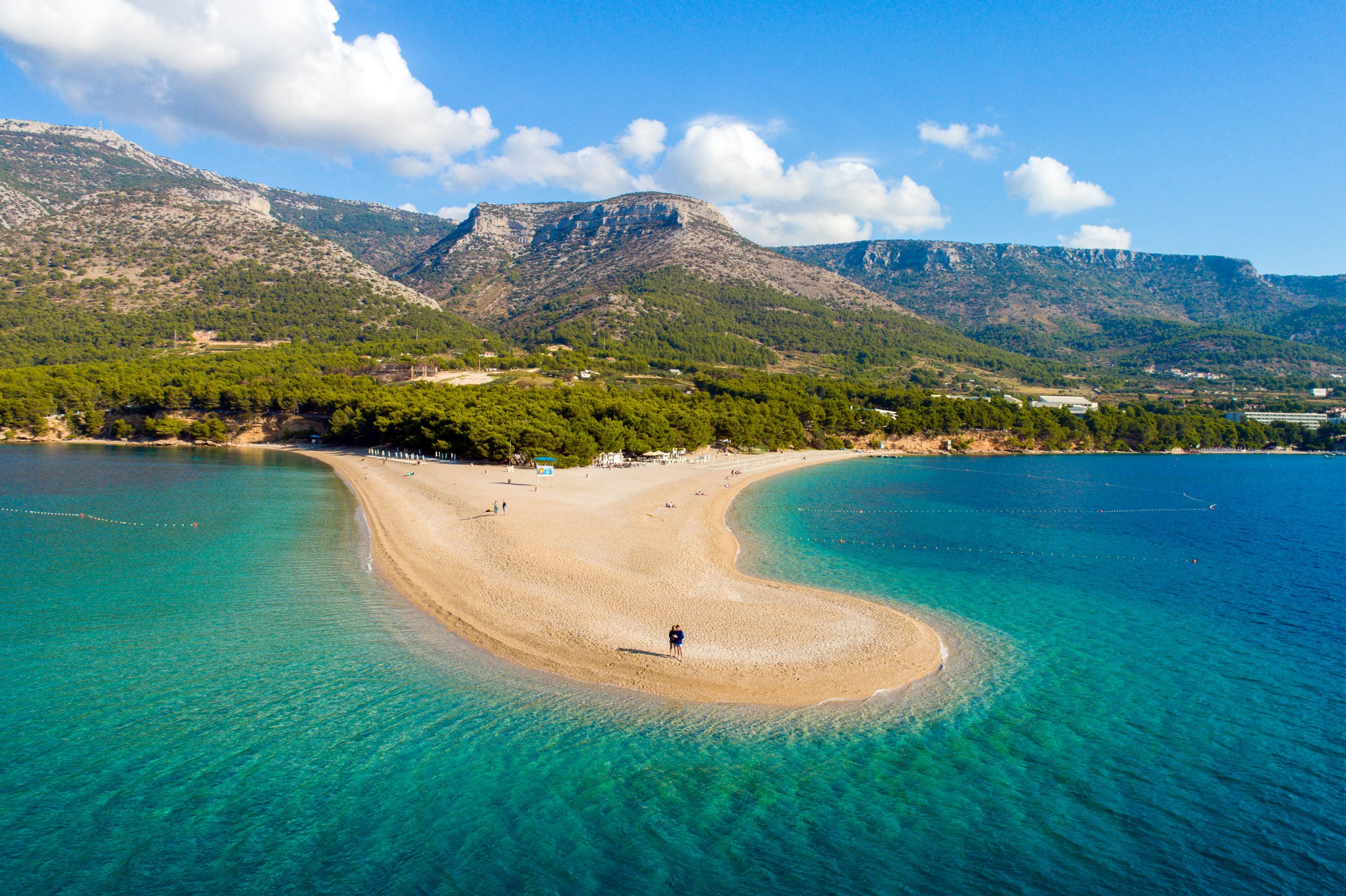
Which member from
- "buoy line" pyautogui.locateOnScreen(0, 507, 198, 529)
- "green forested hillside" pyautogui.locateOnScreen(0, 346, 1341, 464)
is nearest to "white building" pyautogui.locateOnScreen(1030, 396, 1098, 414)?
"green forested hillside" pyautogui.locateOnScreen(0, 346, 1341, 464)

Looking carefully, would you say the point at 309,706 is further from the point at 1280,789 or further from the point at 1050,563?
the point at 1050,563

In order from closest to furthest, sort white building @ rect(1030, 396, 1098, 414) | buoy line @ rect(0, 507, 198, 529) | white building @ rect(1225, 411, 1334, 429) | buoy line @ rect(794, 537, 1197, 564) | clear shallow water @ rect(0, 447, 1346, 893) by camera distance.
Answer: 1. clear shallow water @ rect(0, 447, 1346, 893)
2. buoy line @ rect(794, 537, 1197, 564)
3. buoy line @ rect(0, 507, 198, 529)
4. white building @ rect(1225, 411, 1334, 429)
5. white building @ rect(1030, 396, 1098, 414)

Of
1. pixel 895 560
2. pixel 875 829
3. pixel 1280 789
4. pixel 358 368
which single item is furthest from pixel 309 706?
pixel 358 368

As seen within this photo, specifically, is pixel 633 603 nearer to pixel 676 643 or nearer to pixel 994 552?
pixel 676 643

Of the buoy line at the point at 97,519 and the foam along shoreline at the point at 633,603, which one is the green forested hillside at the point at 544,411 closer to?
the foam along shoreline at the point at 633,603

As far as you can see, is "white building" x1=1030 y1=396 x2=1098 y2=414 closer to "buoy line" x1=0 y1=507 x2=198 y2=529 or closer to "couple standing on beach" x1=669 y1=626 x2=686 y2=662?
"couple standing on beach" x1=669 y1=626 x2=686 y2=662
